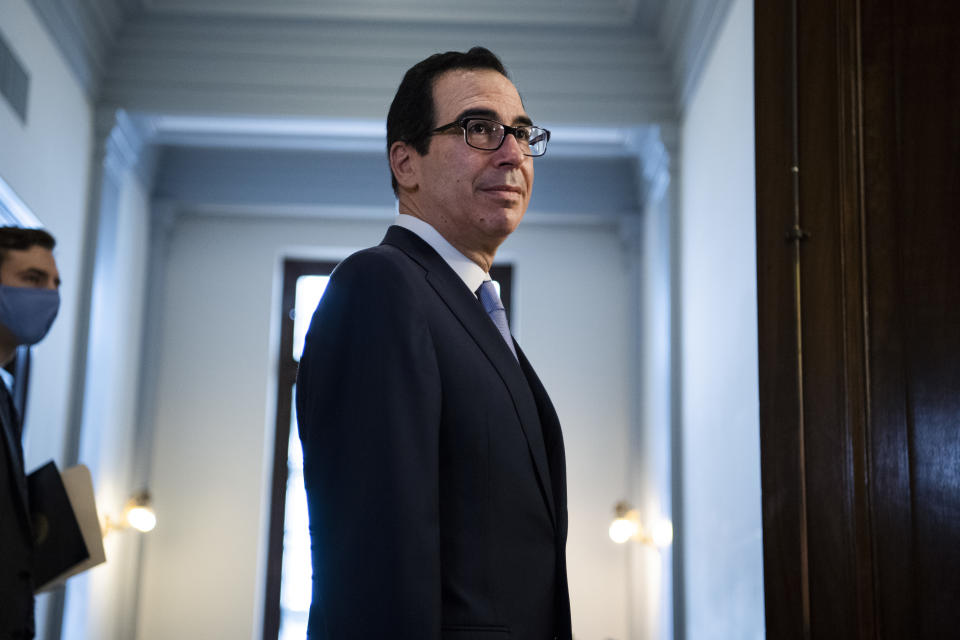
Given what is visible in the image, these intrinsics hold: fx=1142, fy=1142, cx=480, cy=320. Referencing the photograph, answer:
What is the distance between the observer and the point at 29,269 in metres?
4.28

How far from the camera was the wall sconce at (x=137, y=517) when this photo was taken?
7410mm

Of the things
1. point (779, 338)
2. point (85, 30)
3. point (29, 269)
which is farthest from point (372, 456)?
point (85, 30)

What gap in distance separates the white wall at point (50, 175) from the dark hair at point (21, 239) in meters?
1.17

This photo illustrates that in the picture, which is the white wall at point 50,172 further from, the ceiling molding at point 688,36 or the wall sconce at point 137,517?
the ceiling molding at point 688,36

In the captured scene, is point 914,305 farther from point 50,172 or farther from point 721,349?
point 50,172

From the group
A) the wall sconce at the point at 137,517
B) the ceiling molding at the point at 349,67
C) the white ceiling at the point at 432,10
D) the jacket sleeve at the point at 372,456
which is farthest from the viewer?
the wall sconce at the point at 137,517

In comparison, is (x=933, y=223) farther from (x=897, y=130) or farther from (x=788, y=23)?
(x=788, y=23)

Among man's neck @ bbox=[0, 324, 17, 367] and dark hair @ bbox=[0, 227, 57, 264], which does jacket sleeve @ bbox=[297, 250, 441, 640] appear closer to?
man's neck @ bbox=[0, 324, 17, 367]

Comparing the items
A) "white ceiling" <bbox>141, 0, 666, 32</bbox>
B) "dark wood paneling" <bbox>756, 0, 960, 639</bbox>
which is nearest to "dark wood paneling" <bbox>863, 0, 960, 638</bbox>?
"dark wood paneling" <bbox>756, 0, 960, 639</bbox>

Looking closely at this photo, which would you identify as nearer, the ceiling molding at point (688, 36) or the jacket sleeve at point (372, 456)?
the jacket sleeve at point (372, 456)

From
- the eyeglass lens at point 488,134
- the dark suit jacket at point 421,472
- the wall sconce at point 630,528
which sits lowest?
the wall sconce at point 630,528

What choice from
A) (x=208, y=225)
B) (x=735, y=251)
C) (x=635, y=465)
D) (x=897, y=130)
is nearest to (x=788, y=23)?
(x=897, y=130)

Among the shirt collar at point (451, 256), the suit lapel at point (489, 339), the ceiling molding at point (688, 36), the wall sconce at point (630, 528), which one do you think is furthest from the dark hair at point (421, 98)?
the wall sconce at point (630, 528)

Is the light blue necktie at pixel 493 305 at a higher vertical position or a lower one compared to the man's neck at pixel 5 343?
lower
